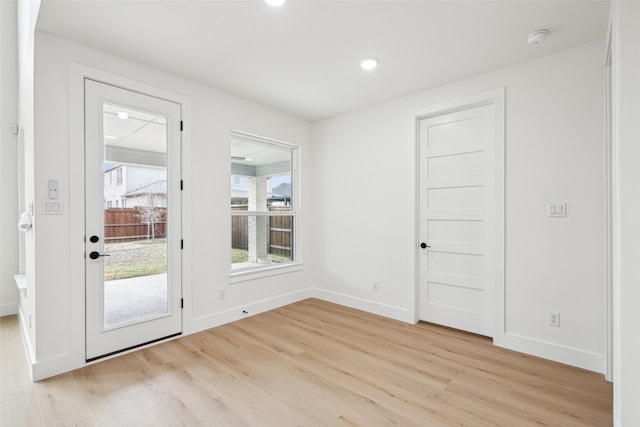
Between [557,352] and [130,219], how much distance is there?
4.03 metres

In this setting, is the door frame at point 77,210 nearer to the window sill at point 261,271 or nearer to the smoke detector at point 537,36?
the window sill at point 261,271

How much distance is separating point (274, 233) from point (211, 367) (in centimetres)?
208

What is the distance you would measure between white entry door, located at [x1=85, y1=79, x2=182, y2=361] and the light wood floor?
0.30 metres

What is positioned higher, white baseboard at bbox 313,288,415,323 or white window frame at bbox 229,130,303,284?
white window frame at bbox 229,130,303,284

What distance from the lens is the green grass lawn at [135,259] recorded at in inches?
108

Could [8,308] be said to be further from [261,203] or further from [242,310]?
[261,203]

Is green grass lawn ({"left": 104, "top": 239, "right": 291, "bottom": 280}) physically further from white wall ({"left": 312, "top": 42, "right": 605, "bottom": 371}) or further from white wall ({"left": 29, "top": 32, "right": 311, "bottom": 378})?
white wall ({"left": 312, "top": 42, "right": 605, "bottom": 371})

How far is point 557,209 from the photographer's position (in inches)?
106

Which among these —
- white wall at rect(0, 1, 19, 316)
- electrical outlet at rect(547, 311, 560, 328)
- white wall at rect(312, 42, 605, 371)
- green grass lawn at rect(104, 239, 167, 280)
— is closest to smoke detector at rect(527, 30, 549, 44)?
white wall at rect(312, 42, 605, 371)

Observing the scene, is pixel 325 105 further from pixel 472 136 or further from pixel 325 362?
pixel 325 362

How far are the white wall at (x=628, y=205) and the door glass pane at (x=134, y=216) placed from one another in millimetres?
3451

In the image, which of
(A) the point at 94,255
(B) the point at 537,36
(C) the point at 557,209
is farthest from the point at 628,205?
(A) the point at 94,255

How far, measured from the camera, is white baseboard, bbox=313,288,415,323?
12.2 feet

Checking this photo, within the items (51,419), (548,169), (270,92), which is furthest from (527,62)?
(51,419)
